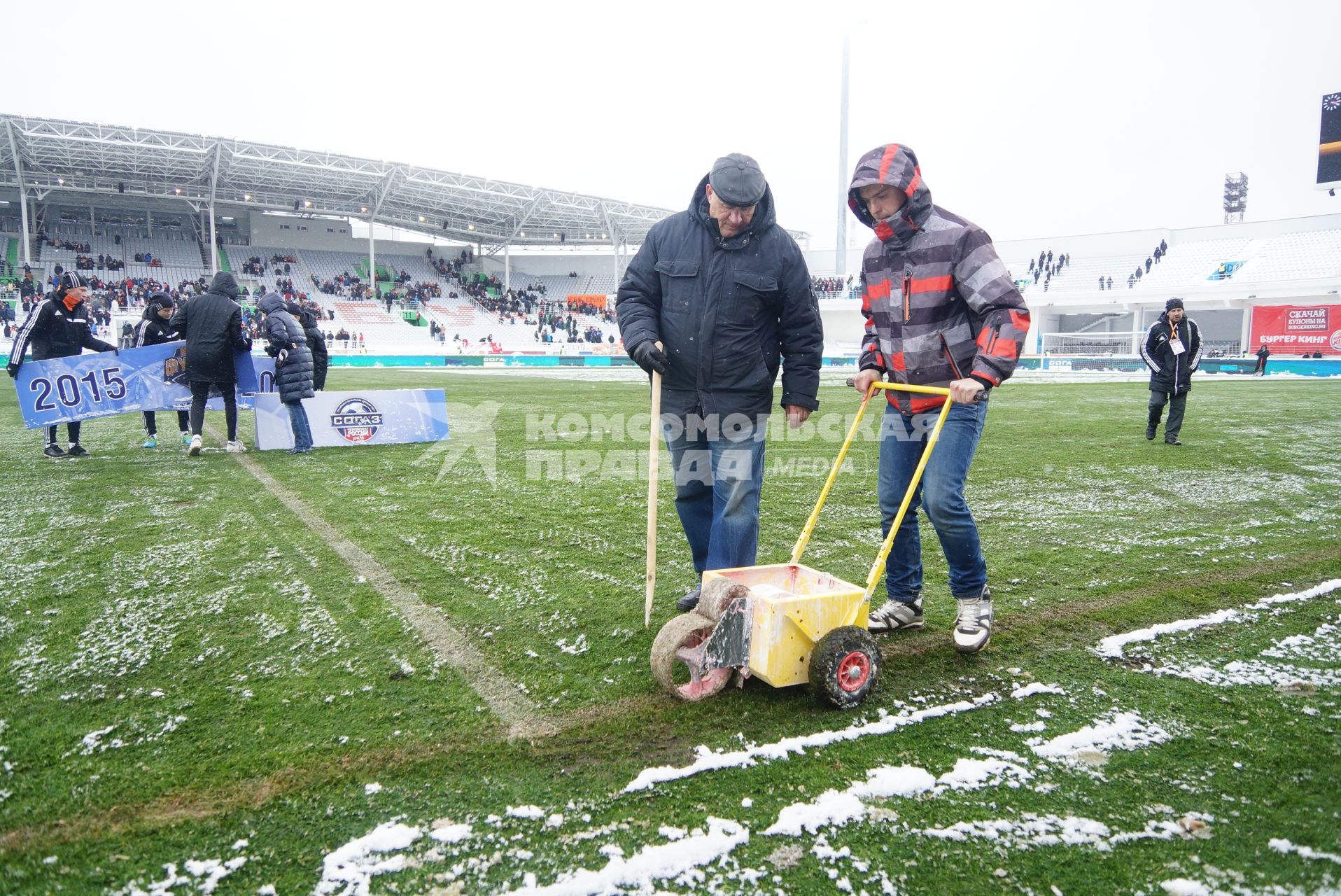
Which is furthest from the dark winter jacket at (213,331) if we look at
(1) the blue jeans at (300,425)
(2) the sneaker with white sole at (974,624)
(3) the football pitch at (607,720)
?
(2) the sneaker with white sole at (974,624)

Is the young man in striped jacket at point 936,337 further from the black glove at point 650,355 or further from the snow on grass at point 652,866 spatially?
the snow on grass at point 652,866

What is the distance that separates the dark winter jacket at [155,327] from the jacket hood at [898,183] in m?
8.71

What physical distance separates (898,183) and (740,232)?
0.63m

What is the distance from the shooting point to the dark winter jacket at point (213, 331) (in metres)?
7.97

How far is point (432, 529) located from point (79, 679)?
239 centimetres

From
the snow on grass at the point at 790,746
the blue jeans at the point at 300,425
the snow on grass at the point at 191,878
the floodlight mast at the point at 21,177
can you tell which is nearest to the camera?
the snow on grass at the point at 191,878

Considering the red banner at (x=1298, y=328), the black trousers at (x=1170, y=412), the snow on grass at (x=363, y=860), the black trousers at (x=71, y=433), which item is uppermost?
the red banner at (x=1298, y=328)

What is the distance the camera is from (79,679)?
288 cm

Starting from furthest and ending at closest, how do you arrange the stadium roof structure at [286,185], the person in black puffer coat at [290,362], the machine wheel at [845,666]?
the stadium roof structure at [286,185] < the person in black puffer coat at [290,362] < the machine wheel at [845,666]

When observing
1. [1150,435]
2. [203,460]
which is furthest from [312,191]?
[1150,435]

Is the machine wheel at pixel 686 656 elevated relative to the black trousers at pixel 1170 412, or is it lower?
lower

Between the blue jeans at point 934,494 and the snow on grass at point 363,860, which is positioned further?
the blue jeans at point 934,494

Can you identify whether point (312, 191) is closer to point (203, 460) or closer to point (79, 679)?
point (203, 460)

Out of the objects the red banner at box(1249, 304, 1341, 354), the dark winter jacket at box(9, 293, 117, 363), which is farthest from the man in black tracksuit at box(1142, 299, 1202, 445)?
the red banner at box(1249, 304, 1341, 354)
